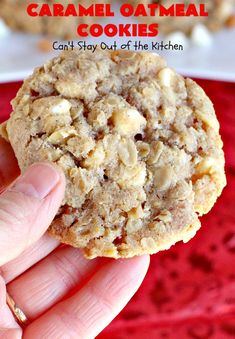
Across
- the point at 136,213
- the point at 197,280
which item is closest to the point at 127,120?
the point at 136,213

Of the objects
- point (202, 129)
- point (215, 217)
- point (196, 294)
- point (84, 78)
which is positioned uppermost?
point (84, 78)

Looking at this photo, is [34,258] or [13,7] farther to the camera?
[13,7]

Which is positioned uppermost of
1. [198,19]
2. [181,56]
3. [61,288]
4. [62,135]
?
[62,135]

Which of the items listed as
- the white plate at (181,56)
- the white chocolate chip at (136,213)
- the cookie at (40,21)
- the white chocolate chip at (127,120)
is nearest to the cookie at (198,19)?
the white plate at (181,56)

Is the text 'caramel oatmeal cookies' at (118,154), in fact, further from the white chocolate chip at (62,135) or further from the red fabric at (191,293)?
the red fabric at (191,293)

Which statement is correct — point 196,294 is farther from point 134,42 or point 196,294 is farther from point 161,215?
point 134,42

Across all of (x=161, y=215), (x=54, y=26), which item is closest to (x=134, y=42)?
(x=54, y=26)

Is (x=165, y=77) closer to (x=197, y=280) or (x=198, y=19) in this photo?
(x=197, y=280)
